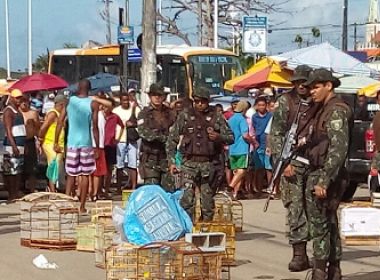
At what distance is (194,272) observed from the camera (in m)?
8.41

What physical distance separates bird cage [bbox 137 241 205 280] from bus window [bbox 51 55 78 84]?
81.4 feet

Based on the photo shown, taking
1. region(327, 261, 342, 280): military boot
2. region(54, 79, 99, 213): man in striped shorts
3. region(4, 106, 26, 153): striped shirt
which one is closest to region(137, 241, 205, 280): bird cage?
region(327, 261, 342, 280): military boot

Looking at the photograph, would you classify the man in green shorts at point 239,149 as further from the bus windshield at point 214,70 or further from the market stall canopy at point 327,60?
the bus windshield at point 214,70

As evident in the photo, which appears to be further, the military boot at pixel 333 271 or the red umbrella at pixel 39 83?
the red umbrella at pixel 39 83

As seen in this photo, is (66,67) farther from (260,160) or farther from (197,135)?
(197,135)

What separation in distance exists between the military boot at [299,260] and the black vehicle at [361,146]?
6838mm

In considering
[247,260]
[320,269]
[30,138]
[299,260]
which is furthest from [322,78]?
[30,138]

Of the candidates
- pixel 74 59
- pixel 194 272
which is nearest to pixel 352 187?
pixel 194 272

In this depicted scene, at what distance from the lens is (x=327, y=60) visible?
20.7m

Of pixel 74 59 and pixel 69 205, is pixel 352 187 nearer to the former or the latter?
pixel 69 205

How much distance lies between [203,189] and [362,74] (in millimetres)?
11086

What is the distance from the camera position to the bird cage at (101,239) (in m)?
10.3

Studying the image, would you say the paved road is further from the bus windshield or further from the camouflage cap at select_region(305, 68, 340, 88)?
the bus windshield

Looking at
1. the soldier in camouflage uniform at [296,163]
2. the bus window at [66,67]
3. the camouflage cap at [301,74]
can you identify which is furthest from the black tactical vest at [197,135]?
the bus window at [66,67]
